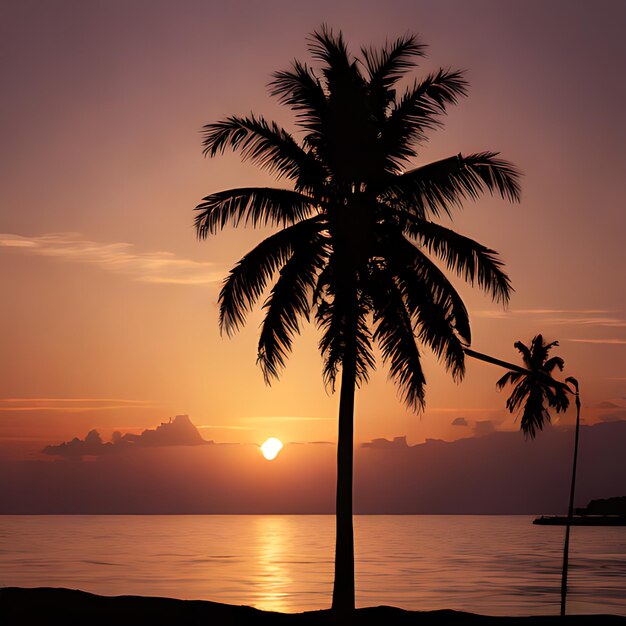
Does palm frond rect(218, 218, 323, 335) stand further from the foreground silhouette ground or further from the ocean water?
the ocean water

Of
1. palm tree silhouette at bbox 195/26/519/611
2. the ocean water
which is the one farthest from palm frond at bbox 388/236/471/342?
the ocean water

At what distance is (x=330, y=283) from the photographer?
2309 cm

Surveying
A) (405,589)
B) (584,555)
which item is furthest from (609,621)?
(584,555)

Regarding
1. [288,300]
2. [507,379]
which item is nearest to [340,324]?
[288,300]

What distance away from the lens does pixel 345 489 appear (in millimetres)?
23156

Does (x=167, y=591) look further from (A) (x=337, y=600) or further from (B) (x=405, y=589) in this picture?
(A) (x=337, y=600)

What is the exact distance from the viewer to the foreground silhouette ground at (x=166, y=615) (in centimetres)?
2180

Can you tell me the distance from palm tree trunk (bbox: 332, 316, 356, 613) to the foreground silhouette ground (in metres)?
0.54

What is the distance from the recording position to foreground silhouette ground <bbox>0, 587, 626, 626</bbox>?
21.8 meters

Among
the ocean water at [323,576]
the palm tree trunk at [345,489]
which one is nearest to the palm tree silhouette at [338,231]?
the palm tree trunk at [345,489]

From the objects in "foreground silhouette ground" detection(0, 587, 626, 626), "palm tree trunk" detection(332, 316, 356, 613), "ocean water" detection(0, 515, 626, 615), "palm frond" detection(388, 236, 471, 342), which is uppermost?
"palm frond" detection(388, 236, 471, 342)

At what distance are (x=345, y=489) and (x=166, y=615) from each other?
15.8 ft

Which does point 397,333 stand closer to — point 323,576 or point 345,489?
point 345,489

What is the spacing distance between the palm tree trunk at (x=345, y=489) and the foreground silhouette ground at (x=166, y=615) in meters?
0.54
